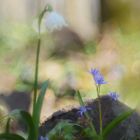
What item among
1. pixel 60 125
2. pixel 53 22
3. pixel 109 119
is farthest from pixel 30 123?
pixel 109 119

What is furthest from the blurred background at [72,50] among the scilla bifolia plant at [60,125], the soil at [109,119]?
the scilla bifolia plant at [60,125]

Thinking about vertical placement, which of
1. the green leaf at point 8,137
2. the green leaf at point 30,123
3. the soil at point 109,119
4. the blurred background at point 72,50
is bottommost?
the green leaf at point 8,137

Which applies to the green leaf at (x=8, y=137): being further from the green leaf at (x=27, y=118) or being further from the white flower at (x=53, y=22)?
the white flower at (x=53, y=22)

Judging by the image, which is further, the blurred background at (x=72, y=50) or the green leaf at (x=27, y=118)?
the blurred background at (x=72, y=50)

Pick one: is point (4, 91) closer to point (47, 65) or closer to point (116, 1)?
point (47, 65)

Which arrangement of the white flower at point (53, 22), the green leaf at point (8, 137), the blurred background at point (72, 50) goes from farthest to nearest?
the blurred background at point (72, 50) → the white flower at point (53, 22) → the green leaf at point (8, 137)

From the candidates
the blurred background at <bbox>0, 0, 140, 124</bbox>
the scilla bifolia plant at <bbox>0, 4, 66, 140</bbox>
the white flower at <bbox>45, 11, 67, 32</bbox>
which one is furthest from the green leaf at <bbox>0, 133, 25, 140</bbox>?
the blurred background at <bbox>0, 0, 140, 124</bbox>

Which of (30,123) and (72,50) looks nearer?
(30,123)

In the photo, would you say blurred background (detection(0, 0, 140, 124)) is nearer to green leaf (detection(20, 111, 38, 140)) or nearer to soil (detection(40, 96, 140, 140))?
soil (detection(40, 96, 140, 140))

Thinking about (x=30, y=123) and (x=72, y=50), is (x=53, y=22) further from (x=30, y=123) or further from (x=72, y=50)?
(x=72, y=50)

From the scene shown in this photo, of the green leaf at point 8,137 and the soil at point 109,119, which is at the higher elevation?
the soil at point 109,119
